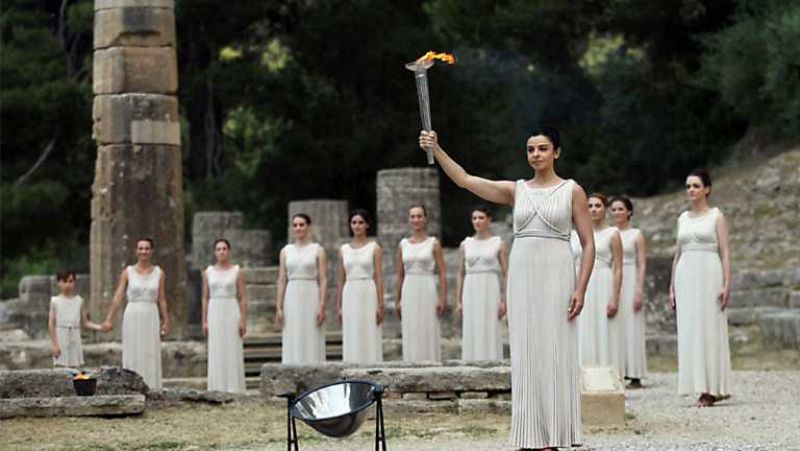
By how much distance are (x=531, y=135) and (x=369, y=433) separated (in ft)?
10.8

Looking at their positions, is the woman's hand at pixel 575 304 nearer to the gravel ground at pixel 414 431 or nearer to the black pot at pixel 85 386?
the gravel ground at pixel 414 431

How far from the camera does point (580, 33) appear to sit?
115 feet

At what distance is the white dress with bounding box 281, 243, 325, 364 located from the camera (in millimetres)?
17484

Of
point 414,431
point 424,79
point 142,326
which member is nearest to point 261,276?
point 142,326

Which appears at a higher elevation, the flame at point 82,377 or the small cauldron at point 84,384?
the flame at point 82,377

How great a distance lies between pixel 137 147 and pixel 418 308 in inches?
200

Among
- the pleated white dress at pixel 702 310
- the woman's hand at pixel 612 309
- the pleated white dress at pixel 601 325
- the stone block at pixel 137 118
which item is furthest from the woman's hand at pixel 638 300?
the stone block at pixel 137 118

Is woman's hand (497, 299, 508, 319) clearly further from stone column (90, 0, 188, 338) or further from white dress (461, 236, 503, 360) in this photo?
stone column (90, 0, 188, 338)

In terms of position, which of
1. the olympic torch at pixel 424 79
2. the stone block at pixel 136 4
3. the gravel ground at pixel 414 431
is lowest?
the gravel ground at pixel 414 431

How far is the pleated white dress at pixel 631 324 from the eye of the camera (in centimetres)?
1702

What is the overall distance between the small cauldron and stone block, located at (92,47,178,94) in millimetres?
7714

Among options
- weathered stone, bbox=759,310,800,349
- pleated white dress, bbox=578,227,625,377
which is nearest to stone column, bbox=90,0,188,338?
pleated white dress, bbox=578,227,625,377

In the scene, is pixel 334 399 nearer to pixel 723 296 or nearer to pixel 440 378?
pixel 440 378

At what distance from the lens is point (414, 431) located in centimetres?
1322
